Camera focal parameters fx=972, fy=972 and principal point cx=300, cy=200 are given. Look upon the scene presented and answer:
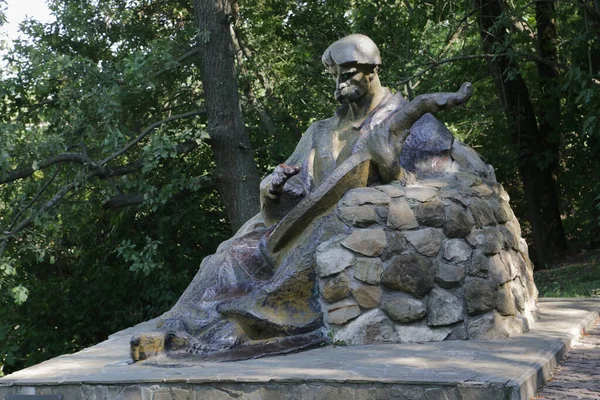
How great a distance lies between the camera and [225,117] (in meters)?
11.4

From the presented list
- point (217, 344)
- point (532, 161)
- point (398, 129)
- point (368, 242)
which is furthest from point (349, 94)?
point (532, 161)

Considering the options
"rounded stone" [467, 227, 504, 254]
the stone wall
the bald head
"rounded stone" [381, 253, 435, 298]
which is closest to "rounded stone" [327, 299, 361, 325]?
the stone wall

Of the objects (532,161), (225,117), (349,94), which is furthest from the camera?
(532,161)

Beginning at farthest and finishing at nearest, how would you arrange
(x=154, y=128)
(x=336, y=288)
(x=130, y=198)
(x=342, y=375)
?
(x=130, y=198) < (x=154, y=128) < (x=336, y=288) < (x=342, y=375)

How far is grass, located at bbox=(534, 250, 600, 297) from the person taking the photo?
9602mm

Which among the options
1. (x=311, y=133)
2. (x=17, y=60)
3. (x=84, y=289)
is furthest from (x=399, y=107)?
(x=84, y=289)

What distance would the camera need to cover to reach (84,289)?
13.0 meters

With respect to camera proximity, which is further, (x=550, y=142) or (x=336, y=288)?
(x=550, y=142)

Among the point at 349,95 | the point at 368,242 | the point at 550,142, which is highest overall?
the point at 550,142

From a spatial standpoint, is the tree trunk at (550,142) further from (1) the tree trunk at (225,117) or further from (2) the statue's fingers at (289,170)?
(2) the statue's fingers at (289,170)

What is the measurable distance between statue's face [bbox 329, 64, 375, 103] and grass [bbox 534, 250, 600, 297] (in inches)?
142

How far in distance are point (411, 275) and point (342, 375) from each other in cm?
113

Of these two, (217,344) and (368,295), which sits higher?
(368,295)

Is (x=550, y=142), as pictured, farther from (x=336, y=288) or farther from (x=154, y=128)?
(x=336, y=288)
